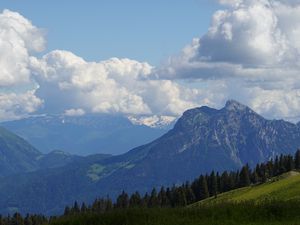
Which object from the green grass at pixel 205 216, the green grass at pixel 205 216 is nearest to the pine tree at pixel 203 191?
the green grass at pixel 205 216

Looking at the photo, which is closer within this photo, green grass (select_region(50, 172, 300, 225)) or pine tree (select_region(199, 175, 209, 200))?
green grass (select_region(50, 172, 300, 225))

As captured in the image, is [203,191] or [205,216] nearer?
[205,216]

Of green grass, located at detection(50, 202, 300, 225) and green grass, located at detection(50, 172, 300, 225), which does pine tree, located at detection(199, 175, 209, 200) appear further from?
green grass, located at detection(50, 202, 300, 225)

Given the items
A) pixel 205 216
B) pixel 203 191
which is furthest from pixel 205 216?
pixel 203 191

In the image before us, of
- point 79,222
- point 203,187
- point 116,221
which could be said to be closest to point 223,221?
point 116,221

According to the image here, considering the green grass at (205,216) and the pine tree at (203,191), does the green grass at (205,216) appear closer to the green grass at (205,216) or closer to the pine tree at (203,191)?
the green grass at (205,216)

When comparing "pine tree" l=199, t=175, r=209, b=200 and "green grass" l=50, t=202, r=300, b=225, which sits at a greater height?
"pine tree" l=199, t=175, r=209, b=200

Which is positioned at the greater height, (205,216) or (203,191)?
(203,191)

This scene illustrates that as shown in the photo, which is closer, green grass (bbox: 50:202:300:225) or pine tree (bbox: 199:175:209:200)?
green grass (bbox: 50:202:300:225)

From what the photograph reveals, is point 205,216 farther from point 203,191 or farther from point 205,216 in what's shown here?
point 203,191

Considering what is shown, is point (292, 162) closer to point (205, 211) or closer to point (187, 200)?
point (187, 200)

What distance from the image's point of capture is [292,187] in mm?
101312

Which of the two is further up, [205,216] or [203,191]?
[203,191]

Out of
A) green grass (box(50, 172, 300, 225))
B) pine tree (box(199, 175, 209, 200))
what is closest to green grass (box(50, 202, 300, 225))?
green grass (box(50, 172, 300, 225))
